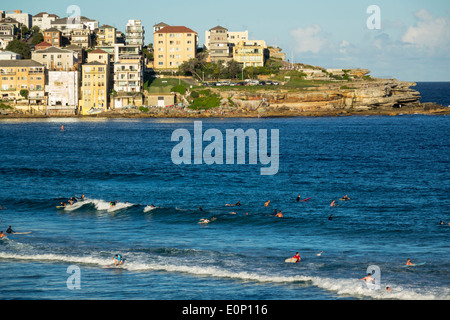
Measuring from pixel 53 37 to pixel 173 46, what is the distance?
104ft

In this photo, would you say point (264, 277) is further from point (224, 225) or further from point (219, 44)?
point (219, 44)

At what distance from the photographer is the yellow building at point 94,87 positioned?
14012cm

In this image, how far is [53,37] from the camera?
6324 inches

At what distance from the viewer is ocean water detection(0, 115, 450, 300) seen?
28031 millimetres

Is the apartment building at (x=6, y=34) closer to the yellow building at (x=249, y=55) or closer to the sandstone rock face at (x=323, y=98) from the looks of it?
the yellow building at (x=249, y=55)

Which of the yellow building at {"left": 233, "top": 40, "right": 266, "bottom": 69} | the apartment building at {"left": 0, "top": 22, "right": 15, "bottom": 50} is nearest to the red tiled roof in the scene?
the yellow building at {"left": 233, "top": 40, "right": 266, "bottom": 69}

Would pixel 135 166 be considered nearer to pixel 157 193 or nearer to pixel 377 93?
pixel 157 193

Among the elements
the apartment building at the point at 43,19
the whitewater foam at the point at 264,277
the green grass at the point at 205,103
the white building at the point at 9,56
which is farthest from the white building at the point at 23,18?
the whitewater foam at the point at 264,277

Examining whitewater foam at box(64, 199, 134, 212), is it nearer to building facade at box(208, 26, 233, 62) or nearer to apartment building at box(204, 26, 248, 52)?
building facade at box(208, 26, 233, 62)

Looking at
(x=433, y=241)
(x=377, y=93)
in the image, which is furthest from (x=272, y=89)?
(x=433, y=241)

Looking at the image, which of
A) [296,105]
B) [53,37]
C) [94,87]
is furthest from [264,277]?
[53,37]

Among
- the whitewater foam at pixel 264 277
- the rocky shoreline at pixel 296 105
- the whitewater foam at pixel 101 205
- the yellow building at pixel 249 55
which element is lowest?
the whitewater foam at pixel 264 277

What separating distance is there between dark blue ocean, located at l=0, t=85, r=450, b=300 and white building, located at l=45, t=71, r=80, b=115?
5933 cm

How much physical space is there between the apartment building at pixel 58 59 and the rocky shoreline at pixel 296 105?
11.5 meters
